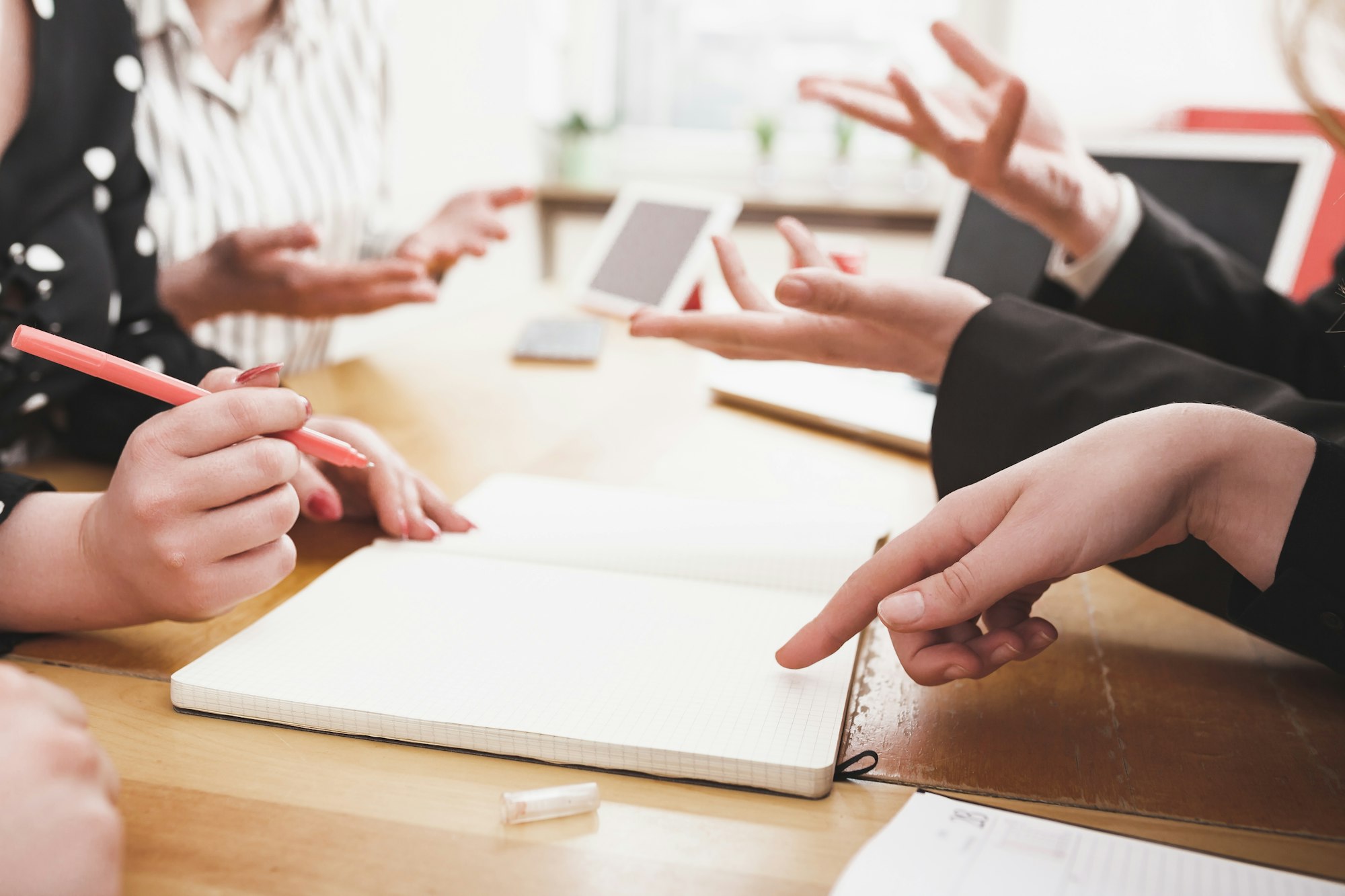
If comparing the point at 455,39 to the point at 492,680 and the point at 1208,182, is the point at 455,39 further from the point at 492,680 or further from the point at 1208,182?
the point at 492,680

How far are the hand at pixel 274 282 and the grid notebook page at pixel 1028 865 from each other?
0.74 meters

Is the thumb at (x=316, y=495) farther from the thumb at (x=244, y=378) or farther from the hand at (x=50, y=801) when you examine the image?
the hand at (x=50, y=801)

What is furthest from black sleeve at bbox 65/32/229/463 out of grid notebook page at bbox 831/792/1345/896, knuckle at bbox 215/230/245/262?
grid notebook page at bbox 831/792/1345/896

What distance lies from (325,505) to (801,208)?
1.90 meters

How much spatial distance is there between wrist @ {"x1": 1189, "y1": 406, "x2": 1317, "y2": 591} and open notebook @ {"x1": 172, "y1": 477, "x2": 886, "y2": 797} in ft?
0.62

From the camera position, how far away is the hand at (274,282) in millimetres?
924

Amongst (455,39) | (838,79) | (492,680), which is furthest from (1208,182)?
(455,39)

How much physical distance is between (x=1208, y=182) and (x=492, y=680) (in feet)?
3.76

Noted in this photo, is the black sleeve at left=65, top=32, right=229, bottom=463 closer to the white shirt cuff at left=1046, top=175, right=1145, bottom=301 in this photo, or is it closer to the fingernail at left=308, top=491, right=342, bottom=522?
the fingernail at left=308, top=491, right=342, bottom=522

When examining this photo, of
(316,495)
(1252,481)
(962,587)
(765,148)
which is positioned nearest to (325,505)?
(316,495)

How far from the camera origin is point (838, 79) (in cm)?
101

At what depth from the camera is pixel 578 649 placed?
485mm

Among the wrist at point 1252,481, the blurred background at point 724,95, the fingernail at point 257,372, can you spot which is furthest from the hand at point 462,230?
the wrist at point 1252,481

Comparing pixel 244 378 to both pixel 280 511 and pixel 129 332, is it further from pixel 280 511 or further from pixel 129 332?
pixel 129 332
